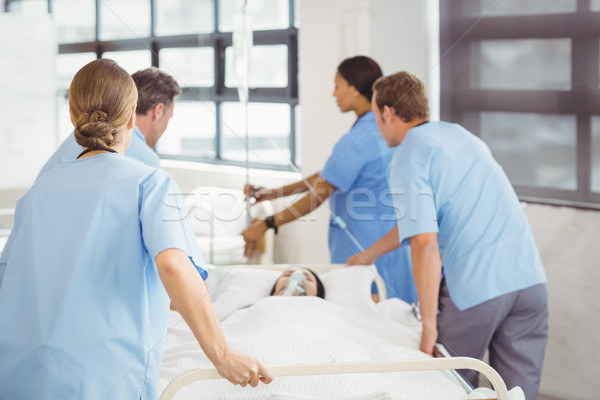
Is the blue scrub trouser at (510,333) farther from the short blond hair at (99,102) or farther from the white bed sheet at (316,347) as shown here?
the short blond hair at (99,102)

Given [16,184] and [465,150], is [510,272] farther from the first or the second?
[16,184]

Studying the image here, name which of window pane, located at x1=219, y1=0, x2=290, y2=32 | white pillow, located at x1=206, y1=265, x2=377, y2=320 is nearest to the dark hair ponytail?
white pillow, located at x1=206, y1=265, x2=377, y2=320

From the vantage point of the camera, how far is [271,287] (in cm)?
205

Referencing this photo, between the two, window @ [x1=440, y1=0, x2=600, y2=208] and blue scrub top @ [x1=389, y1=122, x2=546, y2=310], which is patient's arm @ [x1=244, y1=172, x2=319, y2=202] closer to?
window @ [x1=440, y1=0, x2=600, y2=208]

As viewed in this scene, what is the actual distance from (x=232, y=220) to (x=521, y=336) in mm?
1739

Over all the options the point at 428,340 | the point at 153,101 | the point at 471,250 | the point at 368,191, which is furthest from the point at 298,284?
the point at 153,101

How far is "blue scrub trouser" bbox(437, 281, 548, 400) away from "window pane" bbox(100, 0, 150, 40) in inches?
68.8

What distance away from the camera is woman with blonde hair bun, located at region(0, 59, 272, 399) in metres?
0.94

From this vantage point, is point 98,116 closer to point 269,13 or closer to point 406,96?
point 406,96

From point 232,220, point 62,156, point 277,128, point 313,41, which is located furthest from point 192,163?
point 62,156

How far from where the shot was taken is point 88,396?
0.95 m

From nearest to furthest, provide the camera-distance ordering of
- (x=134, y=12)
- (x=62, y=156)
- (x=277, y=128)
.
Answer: (x=62, y=156) < (x=134, y=12) < (x=277, y=128)

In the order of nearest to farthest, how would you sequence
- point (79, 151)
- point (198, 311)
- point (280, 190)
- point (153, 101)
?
point (198, 311)
point (79, 151)
point (153, 101)
point (280, 190)

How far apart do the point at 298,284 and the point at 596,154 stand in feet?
3.71
